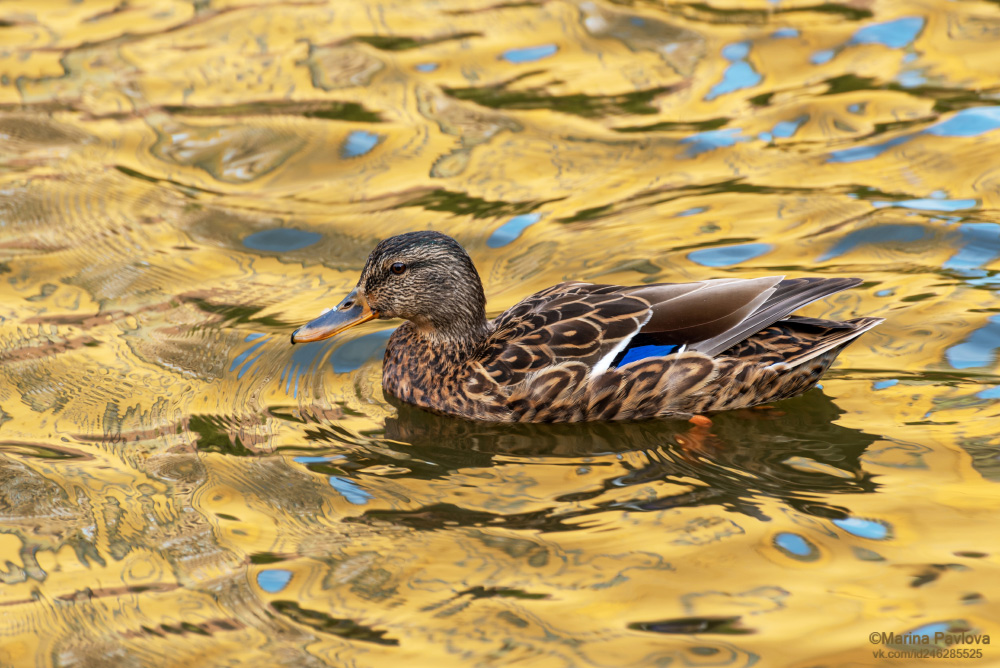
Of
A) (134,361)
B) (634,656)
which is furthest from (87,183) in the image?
(634,656)

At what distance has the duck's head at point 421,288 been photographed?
22.6 ft

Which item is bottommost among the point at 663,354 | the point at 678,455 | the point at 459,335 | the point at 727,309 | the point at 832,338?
the point at 678,455

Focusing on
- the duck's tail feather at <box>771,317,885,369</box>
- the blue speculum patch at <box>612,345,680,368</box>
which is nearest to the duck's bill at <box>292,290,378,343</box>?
the blue speculum patch at <box>612,345,680,368</box>

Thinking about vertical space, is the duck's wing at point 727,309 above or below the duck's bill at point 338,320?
above

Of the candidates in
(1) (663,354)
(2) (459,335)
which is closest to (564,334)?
(1) (663,354)

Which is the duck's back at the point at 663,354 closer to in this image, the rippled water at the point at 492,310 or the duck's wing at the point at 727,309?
the duck's wing at the point at 727,309

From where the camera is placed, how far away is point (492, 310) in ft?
25.7

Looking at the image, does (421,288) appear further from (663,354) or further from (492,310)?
(663,354)

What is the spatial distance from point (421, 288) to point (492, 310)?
982mm

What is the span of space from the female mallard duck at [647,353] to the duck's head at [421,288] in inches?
8.0

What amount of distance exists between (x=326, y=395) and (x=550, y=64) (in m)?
5.36

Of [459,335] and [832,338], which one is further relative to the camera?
[459,335]

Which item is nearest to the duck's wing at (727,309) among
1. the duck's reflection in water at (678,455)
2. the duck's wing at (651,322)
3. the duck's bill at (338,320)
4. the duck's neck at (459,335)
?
the duck's wing at (651,322)

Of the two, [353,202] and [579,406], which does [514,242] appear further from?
[579,406]
